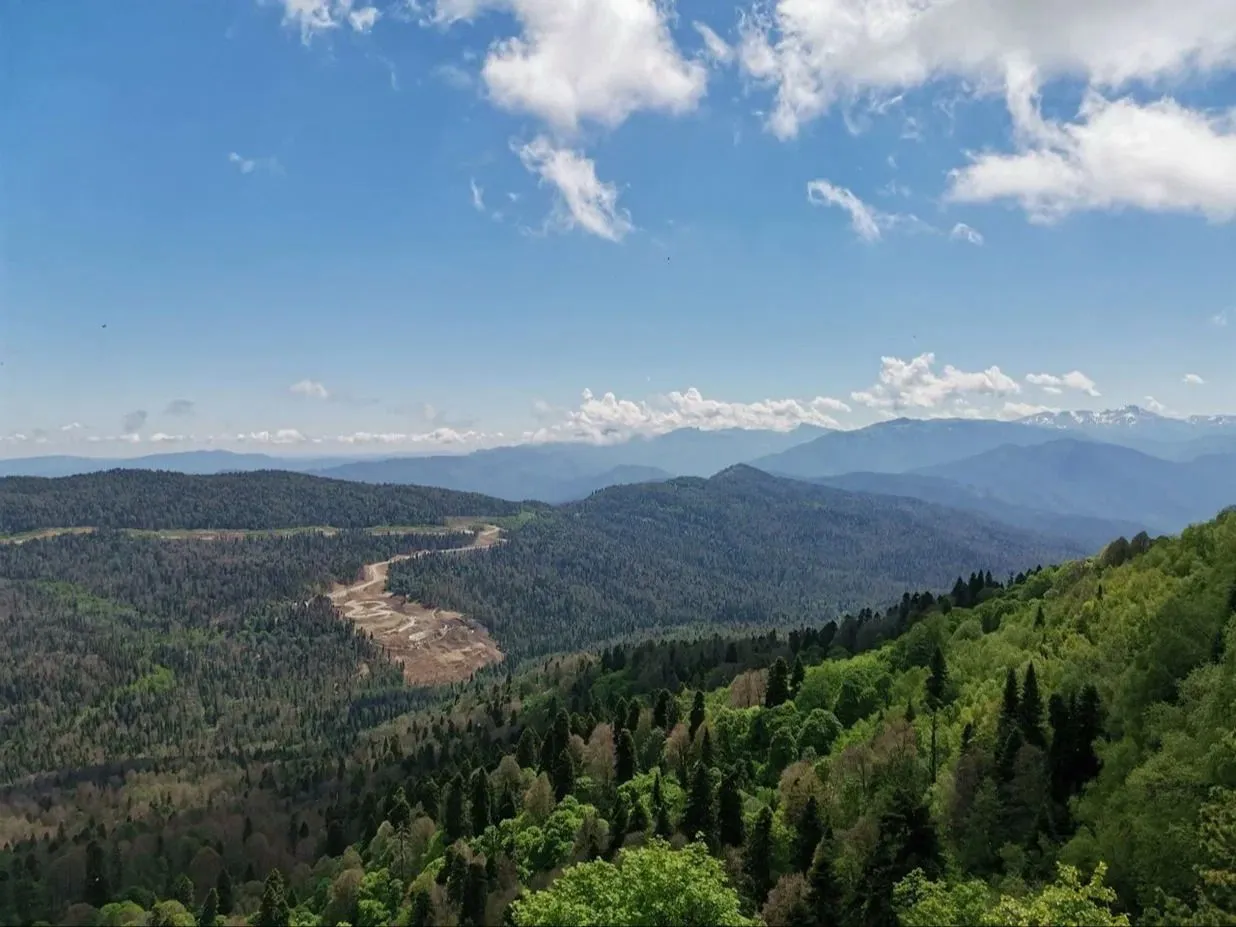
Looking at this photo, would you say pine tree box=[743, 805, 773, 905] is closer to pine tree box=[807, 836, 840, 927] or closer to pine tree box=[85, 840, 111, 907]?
pine tree box=[807, 836, 840, 927]

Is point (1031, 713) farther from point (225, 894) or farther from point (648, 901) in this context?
point (225, 894)

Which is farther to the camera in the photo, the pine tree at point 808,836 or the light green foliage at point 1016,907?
the pine tree at point 808,836

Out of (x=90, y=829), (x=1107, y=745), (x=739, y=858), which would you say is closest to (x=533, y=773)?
(x=739, y=858)

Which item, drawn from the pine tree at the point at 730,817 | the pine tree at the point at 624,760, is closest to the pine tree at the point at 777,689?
the pine tree at the point at 624,760

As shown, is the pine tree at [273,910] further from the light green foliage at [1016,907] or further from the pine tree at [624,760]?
the light green foliage at [1016,907]

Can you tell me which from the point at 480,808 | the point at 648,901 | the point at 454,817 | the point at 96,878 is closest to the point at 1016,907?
the point at 648,901

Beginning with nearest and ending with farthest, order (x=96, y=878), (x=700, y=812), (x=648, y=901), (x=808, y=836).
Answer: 1. (x=648, y=901)
2. (x=808, y=836)
3. (x=700, y=812)
4. (x=96, y=878)
